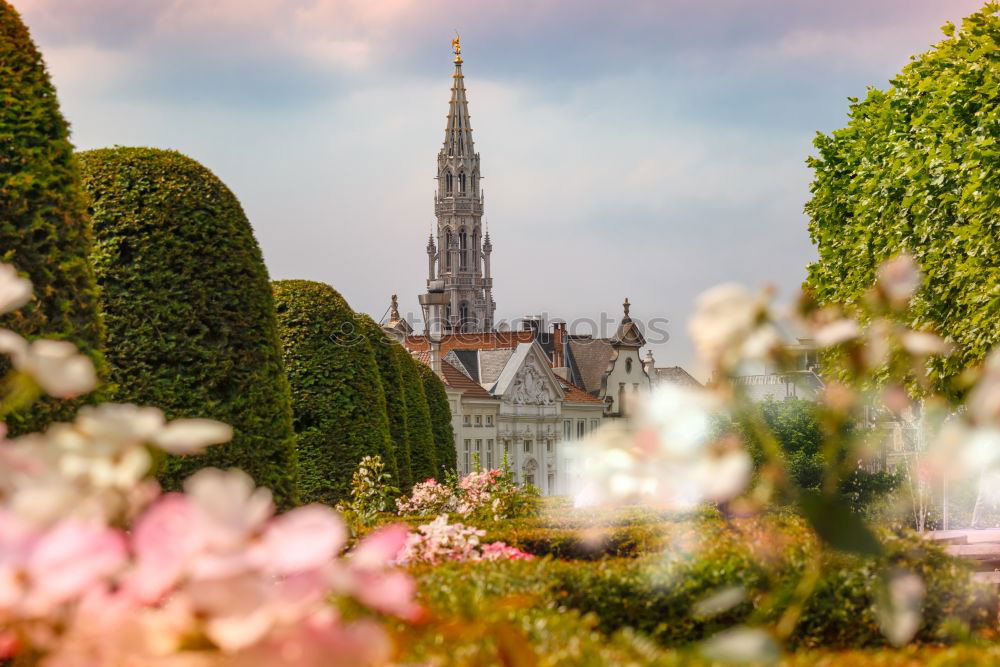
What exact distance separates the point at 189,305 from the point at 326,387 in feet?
26.9

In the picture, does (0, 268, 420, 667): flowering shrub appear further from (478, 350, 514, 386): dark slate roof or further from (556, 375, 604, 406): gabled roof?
(556, 375, 604, 406): gabled roof

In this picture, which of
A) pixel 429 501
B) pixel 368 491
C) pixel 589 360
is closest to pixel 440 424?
pixel 429 501

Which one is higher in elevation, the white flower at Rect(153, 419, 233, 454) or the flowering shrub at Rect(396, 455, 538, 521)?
the white flower at Rect(153, 419, 233, 454)

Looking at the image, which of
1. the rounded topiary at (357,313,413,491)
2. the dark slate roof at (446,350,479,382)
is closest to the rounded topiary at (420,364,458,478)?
the rounded topiary at (357,313,413,491)

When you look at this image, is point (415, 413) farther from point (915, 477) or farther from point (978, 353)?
point (978, 353)

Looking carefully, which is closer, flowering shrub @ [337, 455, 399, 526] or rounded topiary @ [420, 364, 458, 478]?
flowering shrub @ [337, 455, 399, 526]

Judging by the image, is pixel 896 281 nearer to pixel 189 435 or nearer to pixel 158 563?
pixel 189 435

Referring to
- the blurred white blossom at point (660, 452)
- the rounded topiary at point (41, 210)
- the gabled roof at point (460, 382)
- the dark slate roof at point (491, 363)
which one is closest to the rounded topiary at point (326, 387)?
the rounded topiary at point (41, 210)

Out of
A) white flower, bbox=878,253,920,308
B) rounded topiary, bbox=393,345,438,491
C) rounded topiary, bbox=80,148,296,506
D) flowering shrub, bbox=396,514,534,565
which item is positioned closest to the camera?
white flower, bbox=878,253,920,308

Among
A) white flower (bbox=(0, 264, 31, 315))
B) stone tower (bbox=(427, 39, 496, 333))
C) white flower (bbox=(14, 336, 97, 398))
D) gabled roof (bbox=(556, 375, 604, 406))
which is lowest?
gabled roof (bbox=(556, 375, 604, 406))

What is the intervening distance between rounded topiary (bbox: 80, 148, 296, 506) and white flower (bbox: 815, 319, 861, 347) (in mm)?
11524

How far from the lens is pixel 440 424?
36.5m

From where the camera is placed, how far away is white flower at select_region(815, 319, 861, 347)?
97.6 inches

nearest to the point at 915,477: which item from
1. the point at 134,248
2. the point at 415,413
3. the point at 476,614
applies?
the point at 415,413
